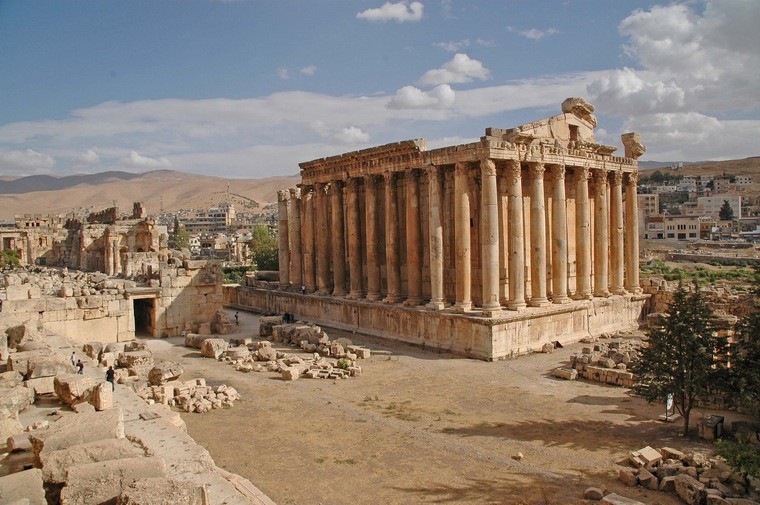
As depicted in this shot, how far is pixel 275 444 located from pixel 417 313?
12339mm

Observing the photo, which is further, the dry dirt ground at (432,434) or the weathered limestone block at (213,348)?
the weathered limestone block at (213,348)

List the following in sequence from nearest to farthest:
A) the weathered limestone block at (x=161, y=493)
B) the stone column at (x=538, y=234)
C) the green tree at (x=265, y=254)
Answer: the weathered limestone block at (x=161, y=493) < the stone column at (x=538, y=234) < the green tree at (x=265, y=254)

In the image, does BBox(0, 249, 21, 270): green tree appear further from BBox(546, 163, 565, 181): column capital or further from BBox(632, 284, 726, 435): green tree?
BBox(632, 284, 726, 435): green tree

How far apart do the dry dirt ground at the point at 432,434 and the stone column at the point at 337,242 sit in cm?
1112

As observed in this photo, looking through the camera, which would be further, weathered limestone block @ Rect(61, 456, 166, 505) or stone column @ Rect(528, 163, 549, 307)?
stone column @ Rect(528, 163, 549, 307)

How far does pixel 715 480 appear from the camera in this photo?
10781 millimetres

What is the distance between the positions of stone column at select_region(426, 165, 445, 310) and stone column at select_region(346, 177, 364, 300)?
6.37m

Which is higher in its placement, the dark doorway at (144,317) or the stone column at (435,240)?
the stone column at (435,240)

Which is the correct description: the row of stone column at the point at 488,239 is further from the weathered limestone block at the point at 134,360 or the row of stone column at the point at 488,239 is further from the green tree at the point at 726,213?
the green tree at the point at 726,213

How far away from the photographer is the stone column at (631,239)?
99.7 ft

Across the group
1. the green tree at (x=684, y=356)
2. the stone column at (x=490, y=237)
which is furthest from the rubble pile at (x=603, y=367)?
the green tree at (x=684, y=356)

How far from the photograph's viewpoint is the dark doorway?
30.4 meters

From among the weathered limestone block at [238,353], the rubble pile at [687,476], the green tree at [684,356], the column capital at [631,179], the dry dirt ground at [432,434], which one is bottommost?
the dry dirt ground at [432,434]

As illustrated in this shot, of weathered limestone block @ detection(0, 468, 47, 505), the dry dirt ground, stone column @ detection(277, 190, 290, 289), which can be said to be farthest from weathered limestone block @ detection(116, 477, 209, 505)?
stone column @ detection(277, 190, 290, 289)
